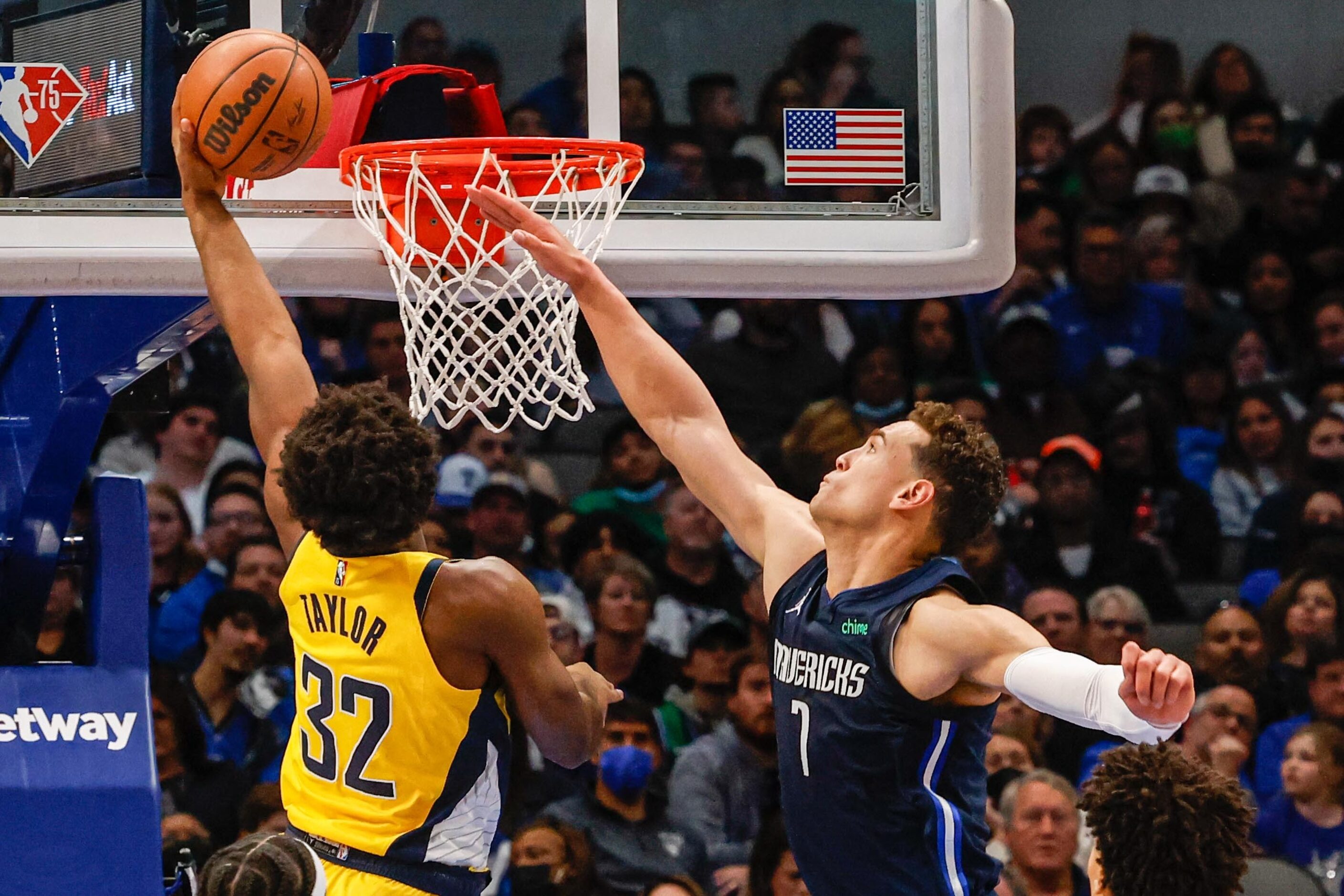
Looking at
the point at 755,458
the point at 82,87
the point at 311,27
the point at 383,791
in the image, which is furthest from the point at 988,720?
the point at 755,458

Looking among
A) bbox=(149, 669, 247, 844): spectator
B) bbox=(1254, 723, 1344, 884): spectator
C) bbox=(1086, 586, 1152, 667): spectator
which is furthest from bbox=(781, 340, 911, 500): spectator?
bbox=(149, 669, 247, 844): spectator

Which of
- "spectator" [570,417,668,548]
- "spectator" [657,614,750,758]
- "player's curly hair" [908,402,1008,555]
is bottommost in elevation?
"spectator" [657,614,750,758]

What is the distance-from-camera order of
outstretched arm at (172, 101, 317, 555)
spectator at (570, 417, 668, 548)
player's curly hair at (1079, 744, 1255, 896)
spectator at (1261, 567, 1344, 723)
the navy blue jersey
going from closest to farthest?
player's curly hair at (1079, 744, 1255, 896)
the navy blue jersey
outstretched arm at (172, 101, 317, 555)
spectator at (1261, 567, 1344, 723)
spectator at (570, 417, 668, 548)

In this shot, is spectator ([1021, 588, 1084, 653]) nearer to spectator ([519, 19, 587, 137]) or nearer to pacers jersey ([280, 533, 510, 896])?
spectator ([519, 19, 587, 137])

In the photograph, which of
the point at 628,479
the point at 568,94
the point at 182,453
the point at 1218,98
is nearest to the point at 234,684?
the point at 182,453

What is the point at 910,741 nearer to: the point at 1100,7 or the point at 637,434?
the point at 637,434

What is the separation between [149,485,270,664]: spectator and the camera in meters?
5.38

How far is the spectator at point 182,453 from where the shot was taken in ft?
18.5

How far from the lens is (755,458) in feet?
19.0

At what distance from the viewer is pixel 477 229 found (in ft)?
10.6

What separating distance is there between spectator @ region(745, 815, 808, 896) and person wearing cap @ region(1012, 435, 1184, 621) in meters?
1.52

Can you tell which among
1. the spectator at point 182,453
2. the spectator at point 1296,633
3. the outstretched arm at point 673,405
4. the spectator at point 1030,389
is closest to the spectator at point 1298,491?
the spectator at point 1296,633

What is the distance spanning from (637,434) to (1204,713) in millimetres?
2243

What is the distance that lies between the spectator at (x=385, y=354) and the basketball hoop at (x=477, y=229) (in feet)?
8.06
